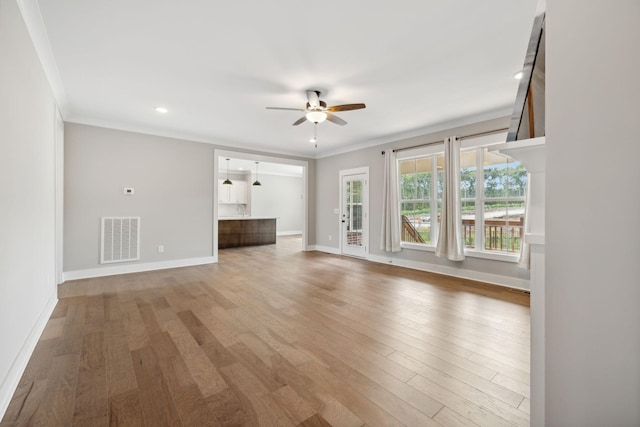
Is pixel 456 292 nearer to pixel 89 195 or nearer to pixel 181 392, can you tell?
pixel 181 392

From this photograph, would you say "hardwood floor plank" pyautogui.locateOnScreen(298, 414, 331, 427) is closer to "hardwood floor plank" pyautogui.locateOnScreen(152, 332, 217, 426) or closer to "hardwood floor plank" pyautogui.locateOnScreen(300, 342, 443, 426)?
"hardwood floor plank" pyautogui.locateOnScreen(300, 342, 443, 426)

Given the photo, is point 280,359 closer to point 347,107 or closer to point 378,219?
point 347,107

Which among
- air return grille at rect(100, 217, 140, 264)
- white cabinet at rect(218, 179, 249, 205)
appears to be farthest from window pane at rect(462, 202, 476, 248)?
white cabinet at rect(218, 179, 249, 205)

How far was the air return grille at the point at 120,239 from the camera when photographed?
4715 millimetres

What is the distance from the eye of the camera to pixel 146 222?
5090 mm

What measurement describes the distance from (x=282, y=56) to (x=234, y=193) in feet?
28.2

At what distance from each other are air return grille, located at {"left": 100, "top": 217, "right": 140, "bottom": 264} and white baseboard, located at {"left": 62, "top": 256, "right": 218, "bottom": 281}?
0.14 metres

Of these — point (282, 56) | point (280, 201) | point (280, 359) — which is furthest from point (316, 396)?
point (280, 201)

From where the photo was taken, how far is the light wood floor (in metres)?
1.58

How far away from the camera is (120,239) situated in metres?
4.84

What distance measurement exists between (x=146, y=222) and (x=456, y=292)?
530 cm

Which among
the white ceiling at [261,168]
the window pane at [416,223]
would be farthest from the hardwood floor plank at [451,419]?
the white ceiling at [261,168]

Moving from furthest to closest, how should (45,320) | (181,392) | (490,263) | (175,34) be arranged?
(490,263) → (45,320) → (175,34) → (181,392)

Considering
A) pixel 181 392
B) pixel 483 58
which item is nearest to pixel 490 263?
pixel 483 58
